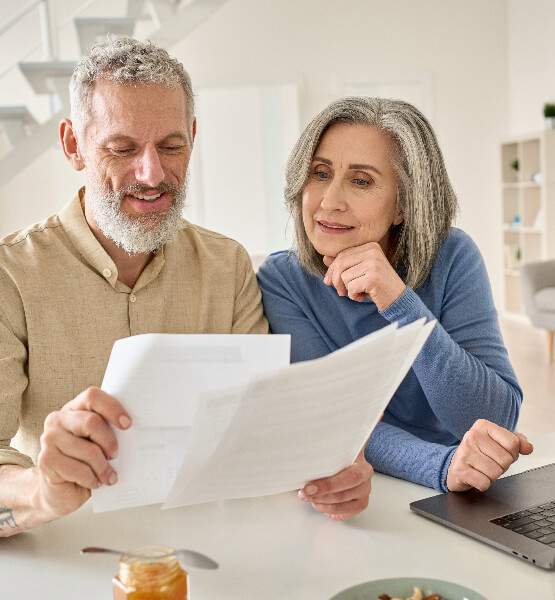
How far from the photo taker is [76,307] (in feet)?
5.02

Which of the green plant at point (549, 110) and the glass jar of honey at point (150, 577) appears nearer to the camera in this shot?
the glass jar of honey at point (150, 577)

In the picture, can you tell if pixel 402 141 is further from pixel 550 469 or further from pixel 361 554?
pixel 361 554

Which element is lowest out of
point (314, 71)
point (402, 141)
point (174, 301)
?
point (174, 301)

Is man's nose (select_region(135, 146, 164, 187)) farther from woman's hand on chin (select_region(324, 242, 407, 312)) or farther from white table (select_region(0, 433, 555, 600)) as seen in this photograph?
white table (select_region(0, 433, 555, 600))

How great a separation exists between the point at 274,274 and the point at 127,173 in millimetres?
452

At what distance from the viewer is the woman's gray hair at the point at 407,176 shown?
5.46ft

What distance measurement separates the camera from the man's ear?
1.61 m

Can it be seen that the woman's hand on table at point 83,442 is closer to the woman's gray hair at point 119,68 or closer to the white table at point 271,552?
the white table at point 271,552

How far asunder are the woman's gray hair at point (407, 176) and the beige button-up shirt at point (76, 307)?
218 millimetres

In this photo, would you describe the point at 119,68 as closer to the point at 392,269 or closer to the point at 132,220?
the point at 132,220

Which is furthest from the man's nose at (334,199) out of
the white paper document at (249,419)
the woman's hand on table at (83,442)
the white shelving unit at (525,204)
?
the white shelving unit at (525,204)

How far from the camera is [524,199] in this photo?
803 centimetres

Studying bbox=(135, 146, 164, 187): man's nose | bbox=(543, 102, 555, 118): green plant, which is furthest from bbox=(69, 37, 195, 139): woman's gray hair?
bbox=(543, 102, 555, 118): green plant

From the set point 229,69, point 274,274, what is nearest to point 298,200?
point 274,274
